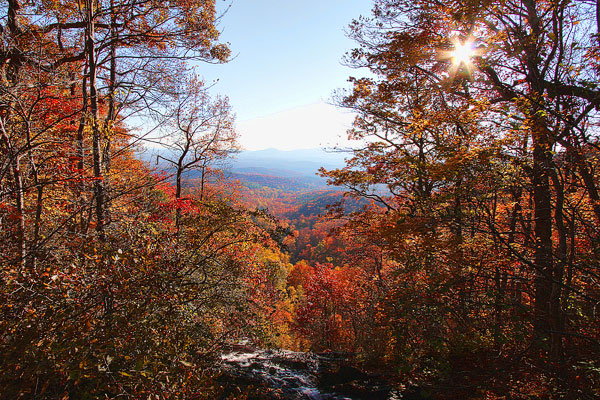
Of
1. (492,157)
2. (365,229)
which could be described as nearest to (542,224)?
(492,157)

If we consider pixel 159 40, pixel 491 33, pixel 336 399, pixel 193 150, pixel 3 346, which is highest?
pixel 491 33

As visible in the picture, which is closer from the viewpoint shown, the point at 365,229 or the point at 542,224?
the point at 542,224

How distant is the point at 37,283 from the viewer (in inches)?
116

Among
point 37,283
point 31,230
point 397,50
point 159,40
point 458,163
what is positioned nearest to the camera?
point 37,283

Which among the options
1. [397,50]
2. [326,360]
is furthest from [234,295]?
[326,360]

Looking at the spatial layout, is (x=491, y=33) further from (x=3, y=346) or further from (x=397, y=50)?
(x=3, y=346)

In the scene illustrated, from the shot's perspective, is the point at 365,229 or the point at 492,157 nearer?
the point at 492,157

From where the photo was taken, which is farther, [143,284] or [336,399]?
[336,399]

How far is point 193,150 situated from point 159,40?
705cm

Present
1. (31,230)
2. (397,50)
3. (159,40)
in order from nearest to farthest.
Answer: (31,230) < (159,40) < (397,50)

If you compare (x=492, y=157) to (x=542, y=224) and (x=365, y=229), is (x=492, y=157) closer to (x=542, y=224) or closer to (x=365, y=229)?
(x=542, y=224)

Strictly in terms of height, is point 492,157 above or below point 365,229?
above

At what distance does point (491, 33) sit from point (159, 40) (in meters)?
8.19

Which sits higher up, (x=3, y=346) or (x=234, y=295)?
(x=3, y=346)
